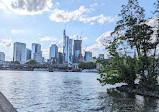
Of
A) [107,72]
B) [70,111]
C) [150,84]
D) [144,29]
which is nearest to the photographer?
[70,111]

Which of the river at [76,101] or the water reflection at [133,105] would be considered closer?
the water reflection at [133,105]

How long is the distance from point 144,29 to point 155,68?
6.51m

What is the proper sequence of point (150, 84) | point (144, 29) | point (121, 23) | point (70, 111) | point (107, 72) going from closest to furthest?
point (70, 111) → point (150, 84) → point (144, 29) → point (121, 23) → point (107, 72)

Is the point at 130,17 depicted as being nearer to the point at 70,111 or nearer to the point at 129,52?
the point at 129,52

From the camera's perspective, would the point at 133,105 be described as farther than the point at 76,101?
No

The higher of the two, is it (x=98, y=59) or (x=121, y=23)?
(x=121, y=23)

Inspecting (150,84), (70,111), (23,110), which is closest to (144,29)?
(150,84)

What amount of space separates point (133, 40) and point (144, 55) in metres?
3.29

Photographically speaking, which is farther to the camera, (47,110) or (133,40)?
(133,40)

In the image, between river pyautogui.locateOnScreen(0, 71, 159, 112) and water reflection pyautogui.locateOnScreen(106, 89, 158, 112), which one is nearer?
water reflection pyautogui.locateOnScreen(106, 89, 158, 112)

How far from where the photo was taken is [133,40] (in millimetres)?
28938

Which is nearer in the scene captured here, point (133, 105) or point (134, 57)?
point (133, 105)

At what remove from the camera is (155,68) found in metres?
26.0

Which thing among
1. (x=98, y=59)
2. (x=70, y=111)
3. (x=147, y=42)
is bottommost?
(x=70, y=111)
